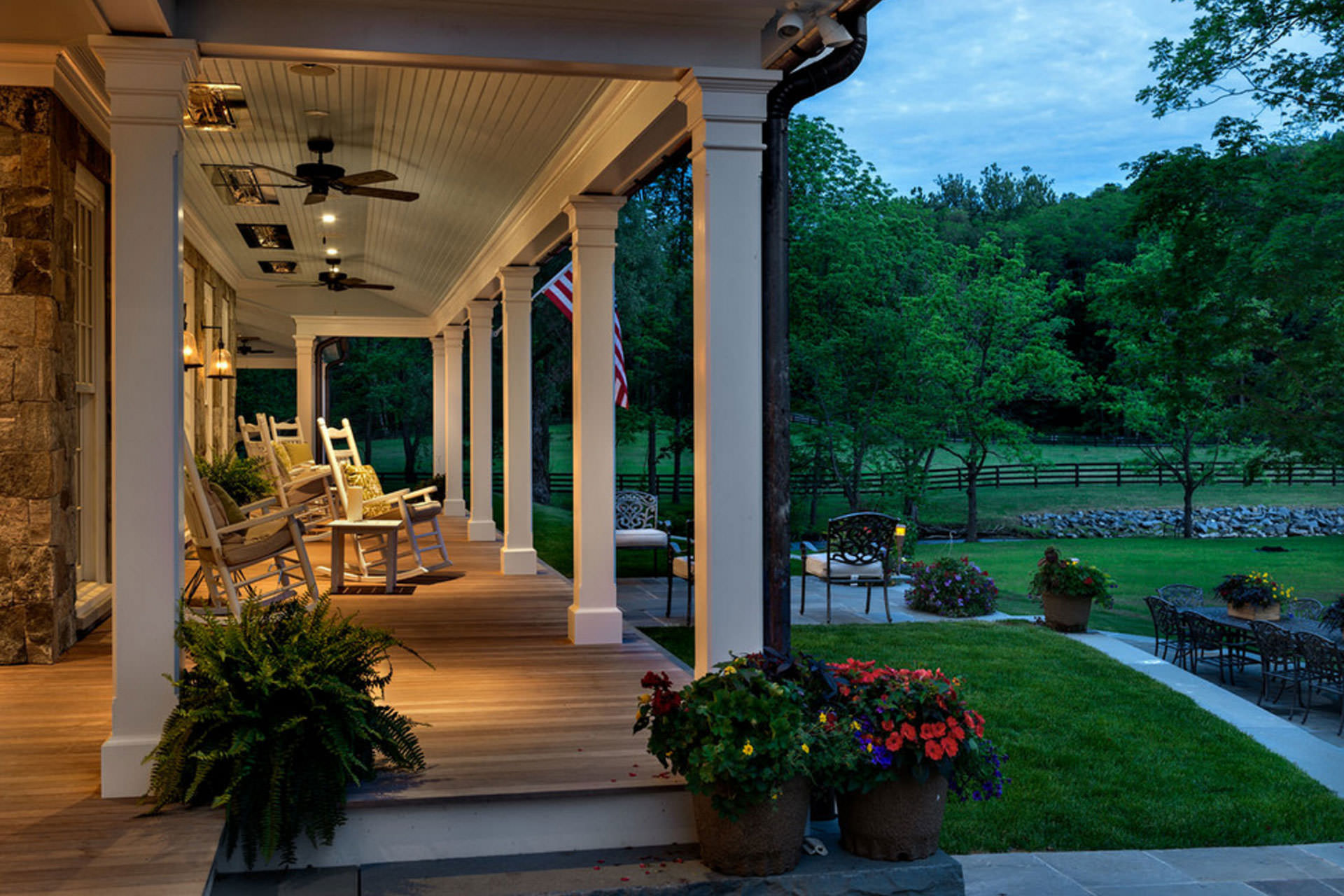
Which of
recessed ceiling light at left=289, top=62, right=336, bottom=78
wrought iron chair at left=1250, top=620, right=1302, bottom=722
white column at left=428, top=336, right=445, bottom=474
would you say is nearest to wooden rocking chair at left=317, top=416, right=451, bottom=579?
recessed ceiling light at left=289, top=62, right=336, bottom=78

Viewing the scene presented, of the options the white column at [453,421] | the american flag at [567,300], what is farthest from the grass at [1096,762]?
the white column at [453,421]

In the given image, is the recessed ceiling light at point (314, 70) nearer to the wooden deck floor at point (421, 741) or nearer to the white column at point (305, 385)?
the wooden deck floor at point (421, 741)

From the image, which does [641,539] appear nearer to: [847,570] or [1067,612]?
[847,570]

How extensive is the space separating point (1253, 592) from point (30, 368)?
8.95m

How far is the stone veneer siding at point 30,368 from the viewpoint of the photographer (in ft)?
16.9

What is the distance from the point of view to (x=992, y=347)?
22.6m

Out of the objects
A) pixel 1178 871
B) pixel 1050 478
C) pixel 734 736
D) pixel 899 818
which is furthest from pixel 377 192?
pixel 1050 478

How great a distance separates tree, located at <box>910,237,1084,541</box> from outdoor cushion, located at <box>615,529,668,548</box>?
1243cm

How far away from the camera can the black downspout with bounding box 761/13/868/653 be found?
13.5ft

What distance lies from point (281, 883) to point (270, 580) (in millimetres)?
5583

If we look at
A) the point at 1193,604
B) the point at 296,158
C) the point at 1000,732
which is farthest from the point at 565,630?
the point at 1193,604

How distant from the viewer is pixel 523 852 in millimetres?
3453

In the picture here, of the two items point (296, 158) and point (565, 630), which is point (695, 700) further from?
point (296, 158)

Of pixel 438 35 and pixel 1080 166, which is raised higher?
pixel 1080 166
